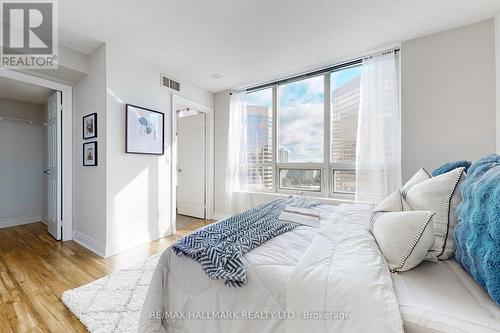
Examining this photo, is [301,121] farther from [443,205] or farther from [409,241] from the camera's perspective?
[409,241]

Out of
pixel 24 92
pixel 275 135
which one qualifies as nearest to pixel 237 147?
pixel 275 135

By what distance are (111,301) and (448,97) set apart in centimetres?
371

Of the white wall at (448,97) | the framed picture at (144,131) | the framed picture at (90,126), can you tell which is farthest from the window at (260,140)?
the framed picture at (90,126)

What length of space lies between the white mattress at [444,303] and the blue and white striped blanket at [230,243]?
0.61 metres

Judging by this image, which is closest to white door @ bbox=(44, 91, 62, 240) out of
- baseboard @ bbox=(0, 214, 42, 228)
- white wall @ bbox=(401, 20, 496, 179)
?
baseboard @ bbox=(0, 214, 42, 228)

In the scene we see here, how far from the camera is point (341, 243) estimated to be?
1.12 metres

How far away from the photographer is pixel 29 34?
91.8 inches

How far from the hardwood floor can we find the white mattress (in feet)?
6.11

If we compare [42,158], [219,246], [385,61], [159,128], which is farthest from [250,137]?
[42,158]

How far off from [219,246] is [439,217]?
109 centimetres

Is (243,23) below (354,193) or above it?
above

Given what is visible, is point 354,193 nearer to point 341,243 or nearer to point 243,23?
point 341,243

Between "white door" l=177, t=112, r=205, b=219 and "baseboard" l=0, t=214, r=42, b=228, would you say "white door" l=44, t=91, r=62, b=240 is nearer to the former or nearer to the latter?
"baseboard" l=0, t=214, r=42, b=228

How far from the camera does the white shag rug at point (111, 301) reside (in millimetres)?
1441
